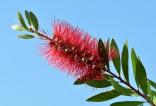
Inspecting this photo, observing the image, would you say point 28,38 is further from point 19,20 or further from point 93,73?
point 93,73

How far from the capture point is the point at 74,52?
1880mm

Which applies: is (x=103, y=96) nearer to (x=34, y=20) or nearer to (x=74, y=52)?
(x=74, y=52)

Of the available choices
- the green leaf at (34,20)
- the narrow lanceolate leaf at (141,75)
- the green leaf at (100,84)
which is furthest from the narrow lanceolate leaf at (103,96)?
the green leaf at (34,20)

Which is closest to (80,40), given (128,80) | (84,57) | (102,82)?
(84,57)

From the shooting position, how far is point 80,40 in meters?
1.87

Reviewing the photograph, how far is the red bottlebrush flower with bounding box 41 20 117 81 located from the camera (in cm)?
184

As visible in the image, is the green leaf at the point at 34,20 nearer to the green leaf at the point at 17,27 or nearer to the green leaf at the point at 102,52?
the green leaf at the point at 17,27

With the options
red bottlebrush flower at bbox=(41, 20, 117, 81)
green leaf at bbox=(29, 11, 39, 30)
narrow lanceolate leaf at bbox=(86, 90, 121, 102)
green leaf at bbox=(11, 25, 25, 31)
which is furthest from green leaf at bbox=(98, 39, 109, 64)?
green leaf at bbox=(11, 25, 25, 31)

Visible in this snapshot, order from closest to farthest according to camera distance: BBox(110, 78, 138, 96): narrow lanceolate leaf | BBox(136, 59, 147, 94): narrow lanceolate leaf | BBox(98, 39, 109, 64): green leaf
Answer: BBox(110, 78, 138, 96): narrow lanceolate leaf, BBox(136, 59, 147, 94): narrow lanceolate leaf, BBox(98, 39, 109, 64): green leaf

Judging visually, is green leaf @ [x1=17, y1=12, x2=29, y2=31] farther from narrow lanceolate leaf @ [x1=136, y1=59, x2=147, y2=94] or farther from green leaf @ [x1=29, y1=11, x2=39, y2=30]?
narrow lanceolate leaf @ [x1=136, y1=59, x2=147, y2=94]

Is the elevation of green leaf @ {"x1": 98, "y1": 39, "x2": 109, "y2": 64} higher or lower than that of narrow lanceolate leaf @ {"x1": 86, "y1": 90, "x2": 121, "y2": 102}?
higher

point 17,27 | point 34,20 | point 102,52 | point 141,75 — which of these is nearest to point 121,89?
point 141,75

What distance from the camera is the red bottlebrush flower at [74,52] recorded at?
1.84 metres

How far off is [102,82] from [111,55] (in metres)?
0.25
